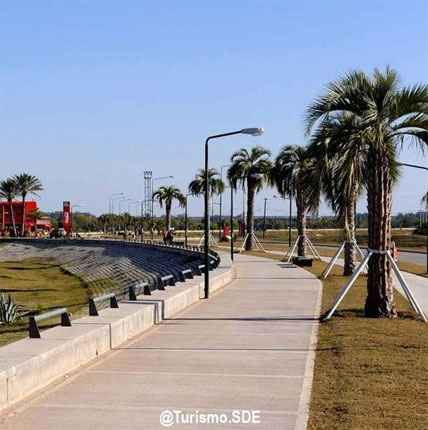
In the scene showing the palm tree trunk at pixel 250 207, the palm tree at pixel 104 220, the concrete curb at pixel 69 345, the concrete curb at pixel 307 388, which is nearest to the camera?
the concrete curb at pixel 307 388

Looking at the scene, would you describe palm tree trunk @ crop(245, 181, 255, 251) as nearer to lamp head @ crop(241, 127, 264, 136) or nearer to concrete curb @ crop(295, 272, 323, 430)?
lamp head @ crop(241, 127, 264, 136)

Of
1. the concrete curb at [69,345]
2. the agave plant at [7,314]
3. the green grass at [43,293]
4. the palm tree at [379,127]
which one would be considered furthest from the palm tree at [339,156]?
the agave plant at [7,314]

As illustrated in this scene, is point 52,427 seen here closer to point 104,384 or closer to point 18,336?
point 104,384

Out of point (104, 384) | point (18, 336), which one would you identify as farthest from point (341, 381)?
point (18, 336)

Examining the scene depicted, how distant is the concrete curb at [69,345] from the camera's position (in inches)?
360

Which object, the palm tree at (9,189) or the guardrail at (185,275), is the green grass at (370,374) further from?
the palm tree at (9,189)

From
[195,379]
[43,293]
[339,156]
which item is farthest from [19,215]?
[195,379]

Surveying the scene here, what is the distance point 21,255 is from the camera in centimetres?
8756

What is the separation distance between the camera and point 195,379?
10586 mm

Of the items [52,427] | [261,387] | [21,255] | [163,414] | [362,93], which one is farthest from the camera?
[21,255]

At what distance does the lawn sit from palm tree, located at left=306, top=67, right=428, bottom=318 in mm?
914

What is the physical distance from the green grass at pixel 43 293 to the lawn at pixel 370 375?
8443mm

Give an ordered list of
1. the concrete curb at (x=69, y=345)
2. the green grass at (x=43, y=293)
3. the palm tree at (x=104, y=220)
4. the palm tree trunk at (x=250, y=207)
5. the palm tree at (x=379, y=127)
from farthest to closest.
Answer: the palm tree at (x=104, y=220)
the palm tree trunk at (x=250, y=207)
the green grass at (x=43, y=293)
the palm tree at (x=379, y=127)
the concrete curb at (x=69, y=345)

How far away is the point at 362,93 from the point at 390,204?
2.77m
